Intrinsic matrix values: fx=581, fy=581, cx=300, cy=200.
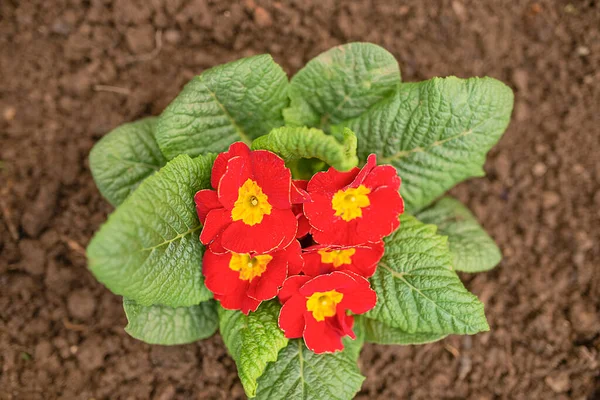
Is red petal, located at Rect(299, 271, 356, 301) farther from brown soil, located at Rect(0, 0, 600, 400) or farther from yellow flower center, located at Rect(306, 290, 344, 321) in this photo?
brown soil, located at Rect(0, 0, 600, 400)

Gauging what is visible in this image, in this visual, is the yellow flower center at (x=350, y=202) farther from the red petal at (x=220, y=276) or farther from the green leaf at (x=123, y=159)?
the green leaf at (x=123, y=159)

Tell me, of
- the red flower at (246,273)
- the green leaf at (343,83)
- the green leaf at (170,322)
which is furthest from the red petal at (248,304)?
the green leaf at (343,83)

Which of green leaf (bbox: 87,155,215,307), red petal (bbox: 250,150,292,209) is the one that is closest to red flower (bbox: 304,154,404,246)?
red petal (bbox: 250,150,292,209)

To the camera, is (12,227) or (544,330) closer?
(12,227)

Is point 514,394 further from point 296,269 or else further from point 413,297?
point 296,269

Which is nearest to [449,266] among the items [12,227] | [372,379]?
[372,379]

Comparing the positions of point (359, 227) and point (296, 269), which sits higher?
point (359, 227)

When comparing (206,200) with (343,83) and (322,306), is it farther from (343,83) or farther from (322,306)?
(343,83)
